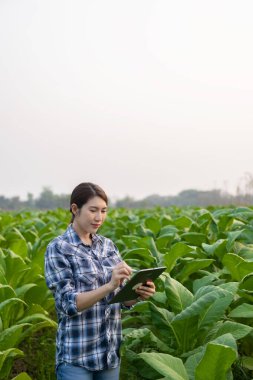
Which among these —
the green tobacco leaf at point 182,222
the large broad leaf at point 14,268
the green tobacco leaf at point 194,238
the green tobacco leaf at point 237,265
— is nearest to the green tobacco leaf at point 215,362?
the green tobacco leaf at point 237,265

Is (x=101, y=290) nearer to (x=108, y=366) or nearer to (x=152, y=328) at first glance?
(x=108, y=366)

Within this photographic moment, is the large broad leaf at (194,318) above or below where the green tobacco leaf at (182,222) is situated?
below

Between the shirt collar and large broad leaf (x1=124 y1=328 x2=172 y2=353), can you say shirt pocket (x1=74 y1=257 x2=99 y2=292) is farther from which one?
large broad leaf (x1=124 y1=328 x2=172 y2=353)

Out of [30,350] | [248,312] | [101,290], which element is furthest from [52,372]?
[101,290]

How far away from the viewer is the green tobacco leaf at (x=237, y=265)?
414cm

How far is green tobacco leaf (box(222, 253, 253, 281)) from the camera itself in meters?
4.14

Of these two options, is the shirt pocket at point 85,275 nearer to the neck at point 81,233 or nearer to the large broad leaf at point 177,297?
the neck at point 81,233

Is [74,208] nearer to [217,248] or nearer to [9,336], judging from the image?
[9,336]

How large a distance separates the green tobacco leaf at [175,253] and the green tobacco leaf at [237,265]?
0.51 metres

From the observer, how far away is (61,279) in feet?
9.84

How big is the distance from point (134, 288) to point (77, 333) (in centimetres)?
40

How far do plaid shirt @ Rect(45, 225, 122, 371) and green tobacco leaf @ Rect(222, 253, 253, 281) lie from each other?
126 cm

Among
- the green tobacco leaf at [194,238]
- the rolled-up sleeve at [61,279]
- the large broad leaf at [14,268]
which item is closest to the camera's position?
the rolled-up sleeve at [61,279]

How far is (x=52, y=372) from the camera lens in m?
4.58
